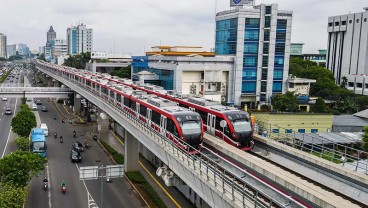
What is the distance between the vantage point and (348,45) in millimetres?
106688

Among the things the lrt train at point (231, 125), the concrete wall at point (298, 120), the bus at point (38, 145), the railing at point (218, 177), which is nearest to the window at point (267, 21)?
the concrete wall at point (298, 120)

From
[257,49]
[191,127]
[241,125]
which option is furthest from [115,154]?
[257,49]

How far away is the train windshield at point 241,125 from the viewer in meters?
25.4

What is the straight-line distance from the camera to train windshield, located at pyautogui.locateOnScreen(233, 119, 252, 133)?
25.4 meters

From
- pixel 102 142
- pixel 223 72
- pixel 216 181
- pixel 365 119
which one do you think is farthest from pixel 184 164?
pixel 223 72

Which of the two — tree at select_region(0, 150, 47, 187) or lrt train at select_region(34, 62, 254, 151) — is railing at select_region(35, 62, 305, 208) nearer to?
lrt train at select_region(34, 62, 254, 151)

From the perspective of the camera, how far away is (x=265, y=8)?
7650 cm

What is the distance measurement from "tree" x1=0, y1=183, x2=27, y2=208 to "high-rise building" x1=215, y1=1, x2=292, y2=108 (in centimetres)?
5866

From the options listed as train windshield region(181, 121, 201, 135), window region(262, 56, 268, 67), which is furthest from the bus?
window region(262, 56, 268, 67)

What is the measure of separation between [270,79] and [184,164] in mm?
63805

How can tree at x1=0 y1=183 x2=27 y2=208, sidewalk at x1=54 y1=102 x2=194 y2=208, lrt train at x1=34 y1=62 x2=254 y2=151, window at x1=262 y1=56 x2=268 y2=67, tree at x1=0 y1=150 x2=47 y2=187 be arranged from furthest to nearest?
window at x1=262 y1=56 x2=268 y2=67, sidewalk at x1=54 y1=102 x2=194 y2=208, tree at x1=0 y1=150 x2=47 y2=187, lrt train at x1=34 y1=62 x2=254 y2=151, tree at x1=0 y1=183 x2=27 y2=208

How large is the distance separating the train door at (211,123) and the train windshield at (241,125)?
2528 mm

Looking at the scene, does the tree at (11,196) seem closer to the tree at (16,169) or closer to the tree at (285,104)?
the tree at (16,169)

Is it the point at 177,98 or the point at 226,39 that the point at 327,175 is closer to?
the point at 177,98
